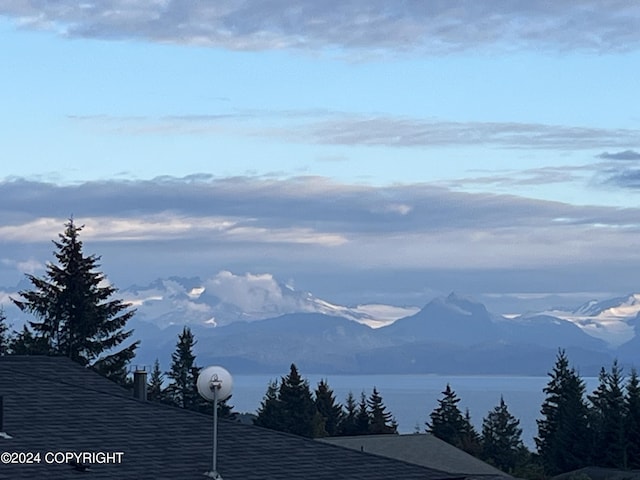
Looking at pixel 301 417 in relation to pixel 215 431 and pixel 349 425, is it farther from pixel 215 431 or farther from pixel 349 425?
pixel 215 431

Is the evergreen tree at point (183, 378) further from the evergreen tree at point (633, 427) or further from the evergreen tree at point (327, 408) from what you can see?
the evergreen tree at point (633, 427)

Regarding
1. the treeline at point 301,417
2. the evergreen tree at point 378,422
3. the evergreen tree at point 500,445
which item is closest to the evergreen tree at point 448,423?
the evergreen tree at point 500,445

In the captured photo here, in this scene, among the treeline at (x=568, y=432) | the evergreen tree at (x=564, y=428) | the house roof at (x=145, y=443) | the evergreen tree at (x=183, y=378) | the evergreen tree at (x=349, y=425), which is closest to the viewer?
the house roof at (x=145, y=443)

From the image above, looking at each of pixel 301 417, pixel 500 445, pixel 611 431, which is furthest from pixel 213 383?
pixel 500 445

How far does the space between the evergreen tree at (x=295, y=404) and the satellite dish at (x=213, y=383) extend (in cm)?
9087

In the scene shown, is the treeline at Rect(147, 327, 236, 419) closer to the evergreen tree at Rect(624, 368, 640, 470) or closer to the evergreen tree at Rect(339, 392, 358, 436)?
the evergreen tree at Rect(339, 392, 358, 436)

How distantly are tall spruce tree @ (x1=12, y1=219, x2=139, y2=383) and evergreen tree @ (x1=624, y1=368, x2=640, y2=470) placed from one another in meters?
41.3

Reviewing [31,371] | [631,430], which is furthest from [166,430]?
[631,430]

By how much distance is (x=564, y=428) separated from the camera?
352 feet

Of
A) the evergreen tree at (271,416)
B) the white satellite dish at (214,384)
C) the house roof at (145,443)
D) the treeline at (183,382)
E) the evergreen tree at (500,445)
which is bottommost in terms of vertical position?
the house roof at (145,443)

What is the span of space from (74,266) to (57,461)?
201ft

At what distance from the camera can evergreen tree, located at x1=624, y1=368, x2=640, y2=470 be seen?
99.4 metres

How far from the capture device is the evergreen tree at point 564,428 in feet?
345

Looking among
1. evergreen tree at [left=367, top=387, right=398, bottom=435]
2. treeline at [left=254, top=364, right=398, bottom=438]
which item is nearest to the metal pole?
evergreen tree at [left=367, top=387, right=398, bottom=435]
